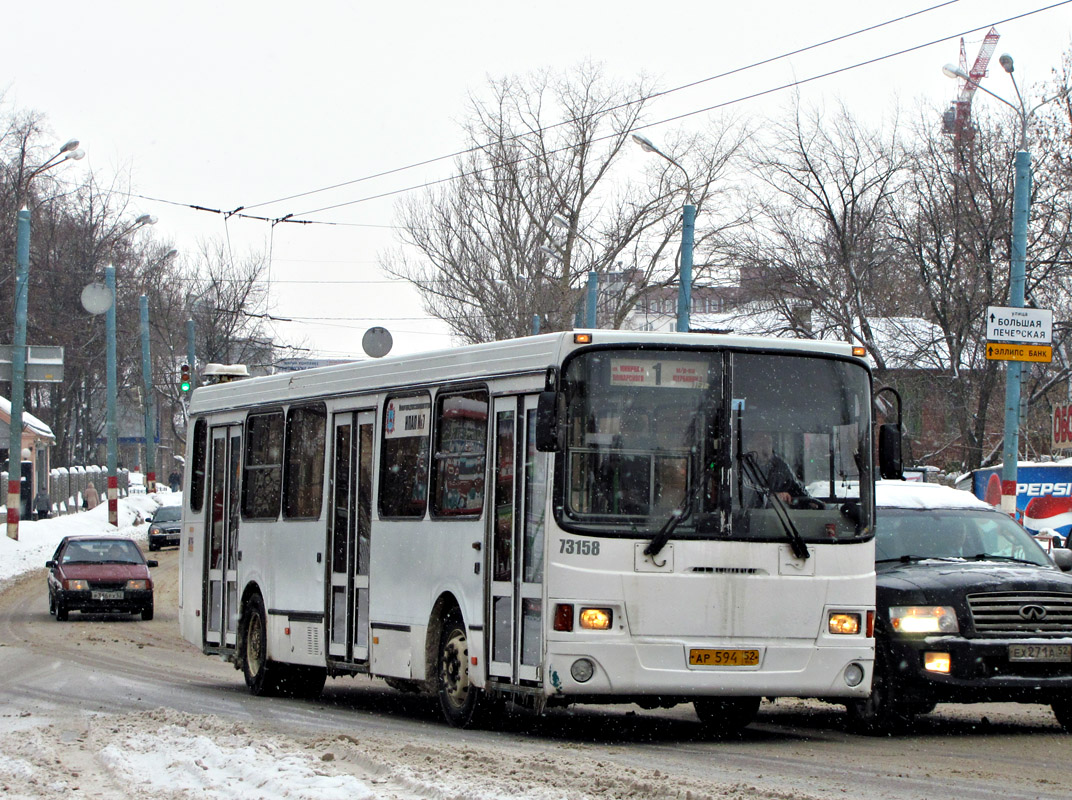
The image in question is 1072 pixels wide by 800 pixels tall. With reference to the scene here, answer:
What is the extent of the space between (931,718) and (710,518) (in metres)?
3.59

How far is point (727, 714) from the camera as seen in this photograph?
11.1 metres

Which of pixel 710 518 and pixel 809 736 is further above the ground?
pixel 710 518

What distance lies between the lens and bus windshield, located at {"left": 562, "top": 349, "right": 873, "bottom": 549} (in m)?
9.61

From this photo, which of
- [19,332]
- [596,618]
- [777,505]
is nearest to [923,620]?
[777,505]

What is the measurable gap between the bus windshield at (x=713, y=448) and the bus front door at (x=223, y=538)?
20.3 ft

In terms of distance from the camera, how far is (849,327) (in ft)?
120

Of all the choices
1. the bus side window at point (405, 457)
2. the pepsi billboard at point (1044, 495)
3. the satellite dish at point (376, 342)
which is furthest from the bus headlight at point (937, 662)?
the pepsi billboard at point (1044, 495)

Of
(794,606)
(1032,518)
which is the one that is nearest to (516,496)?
(794,606)

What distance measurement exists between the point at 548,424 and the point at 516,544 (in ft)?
3.60

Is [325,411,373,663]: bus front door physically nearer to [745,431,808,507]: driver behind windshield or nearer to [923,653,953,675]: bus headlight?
[745,431,808,507]: driver behind windshield

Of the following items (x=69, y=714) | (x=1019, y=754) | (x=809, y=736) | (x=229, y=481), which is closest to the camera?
(x=1019, y=754)

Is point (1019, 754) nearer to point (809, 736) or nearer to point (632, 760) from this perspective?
point (809, 736)

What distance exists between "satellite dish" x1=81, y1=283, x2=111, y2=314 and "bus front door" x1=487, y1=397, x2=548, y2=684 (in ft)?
118

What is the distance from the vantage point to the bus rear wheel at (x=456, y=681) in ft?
34.8
